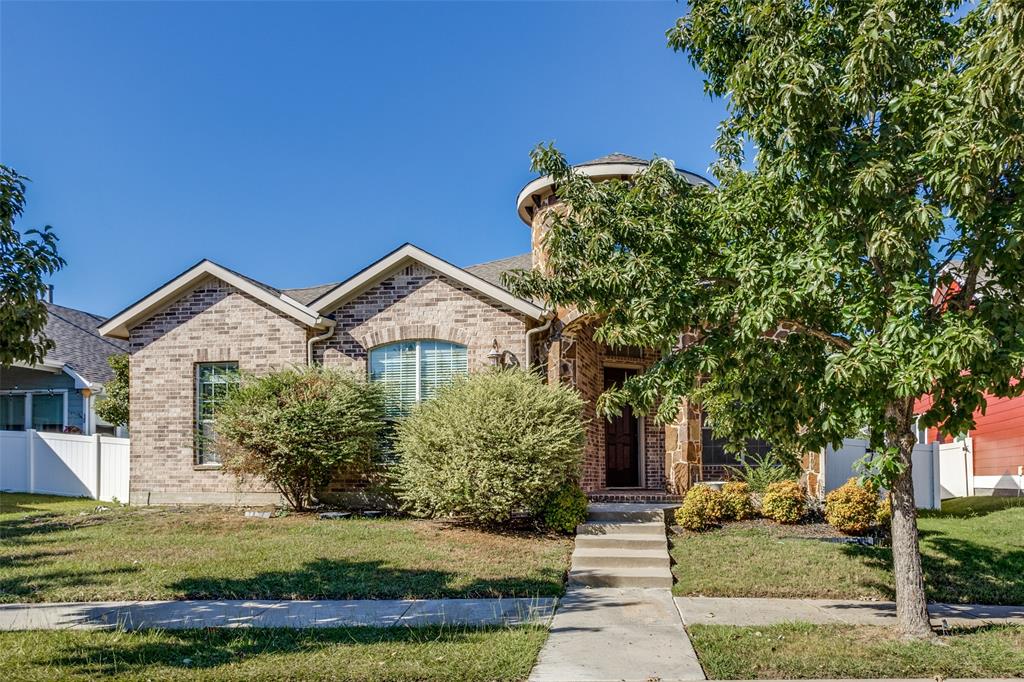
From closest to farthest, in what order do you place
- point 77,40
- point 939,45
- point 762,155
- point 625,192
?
point 939,45 < point 762,155 < point 625,192 < point 77,40

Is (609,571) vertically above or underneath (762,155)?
underneath

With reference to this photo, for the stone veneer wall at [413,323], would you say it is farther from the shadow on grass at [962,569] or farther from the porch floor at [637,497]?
the shadow on grass at [962,569]

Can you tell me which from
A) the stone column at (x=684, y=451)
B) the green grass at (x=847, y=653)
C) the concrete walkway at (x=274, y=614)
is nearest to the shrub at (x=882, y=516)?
the stone column at (x=684, y=451)

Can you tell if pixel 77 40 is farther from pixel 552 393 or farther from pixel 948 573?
pixel 948 573

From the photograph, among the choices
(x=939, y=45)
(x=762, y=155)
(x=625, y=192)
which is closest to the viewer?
(x=939, y=45)

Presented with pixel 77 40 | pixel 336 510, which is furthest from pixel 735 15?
pixel 336 510

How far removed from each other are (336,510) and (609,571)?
5.98 meters

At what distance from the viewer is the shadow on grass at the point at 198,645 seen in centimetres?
580

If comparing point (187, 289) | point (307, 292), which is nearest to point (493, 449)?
point (187, 289)

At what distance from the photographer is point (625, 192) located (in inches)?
315

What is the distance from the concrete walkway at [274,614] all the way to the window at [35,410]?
52.5 ft

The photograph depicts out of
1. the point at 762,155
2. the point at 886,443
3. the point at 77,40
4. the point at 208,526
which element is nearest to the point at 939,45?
the point at 762,155

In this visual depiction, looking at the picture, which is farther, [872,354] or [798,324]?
[798,324]

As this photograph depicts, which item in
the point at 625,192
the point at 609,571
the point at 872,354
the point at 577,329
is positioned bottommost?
the point at 609,571
